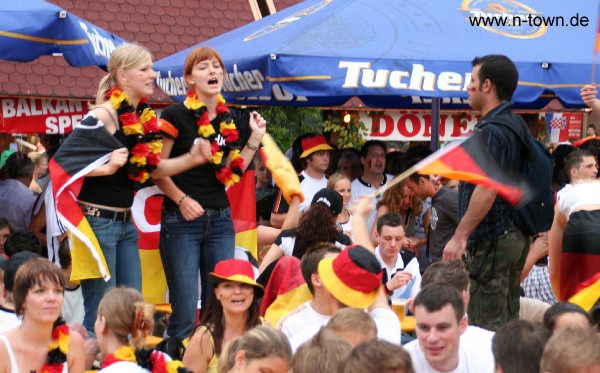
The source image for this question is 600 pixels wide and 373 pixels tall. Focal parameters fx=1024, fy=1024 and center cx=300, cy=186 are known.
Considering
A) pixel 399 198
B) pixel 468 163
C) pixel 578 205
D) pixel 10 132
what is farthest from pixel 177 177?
pixel 10 132

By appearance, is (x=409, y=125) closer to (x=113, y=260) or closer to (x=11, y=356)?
(x=113, y=260)

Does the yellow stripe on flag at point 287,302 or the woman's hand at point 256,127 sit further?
the woman's hand at point 256,127

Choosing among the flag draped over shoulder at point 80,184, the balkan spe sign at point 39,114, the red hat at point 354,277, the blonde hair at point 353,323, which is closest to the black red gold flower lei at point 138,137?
the flag draped over shoulder at point 80,184

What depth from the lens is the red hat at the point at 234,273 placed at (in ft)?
19.5

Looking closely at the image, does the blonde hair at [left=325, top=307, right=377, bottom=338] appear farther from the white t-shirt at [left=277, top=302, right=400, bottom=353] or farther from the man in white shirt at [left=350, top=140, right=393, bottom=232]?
the man in white shirt at [left=350, top=140, right=393, bottom=232]

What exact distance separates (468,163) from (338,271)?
95 cm

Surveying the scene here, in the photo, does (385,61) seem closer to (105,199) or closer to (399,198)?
(399,198)

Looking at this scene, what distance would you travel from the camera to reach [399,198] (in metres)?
9.30

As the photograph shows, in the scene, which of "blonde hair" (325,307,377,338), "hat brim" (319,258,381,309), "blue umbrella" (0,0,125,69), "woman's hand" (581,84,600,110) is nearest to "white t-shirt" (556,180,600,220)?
"woman's hand" (581,84,600,110)

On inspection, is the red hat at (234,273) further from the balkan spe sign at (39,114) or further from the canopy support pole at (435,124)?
the balkan spe sign at (39,114)

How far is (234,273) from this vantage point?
5.96m

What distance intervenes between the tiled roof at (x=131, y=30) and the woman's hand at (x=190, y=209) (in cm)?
980


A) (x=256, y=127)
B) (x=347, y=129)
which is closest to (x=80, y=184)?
(x=256, y=127)

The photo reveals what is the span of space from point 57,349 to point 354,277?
162 cm
